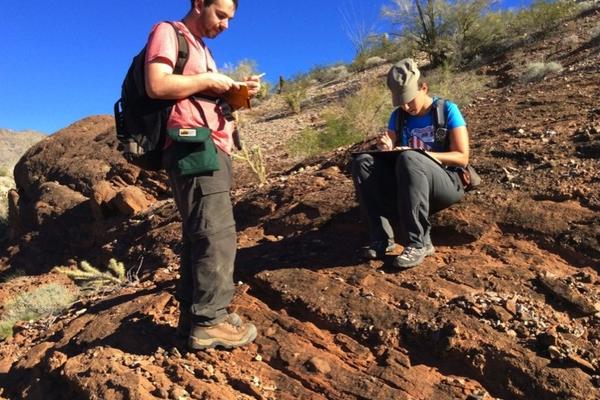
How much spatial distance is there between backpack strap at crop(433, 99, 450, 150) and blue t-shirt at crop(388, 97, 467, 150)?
2 cm

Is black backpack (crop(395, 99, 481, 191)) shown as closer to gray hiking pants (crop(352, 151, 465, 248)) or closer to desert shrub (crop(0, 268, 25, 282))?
gray hiking pants (crop(352, 151, 465, 248))

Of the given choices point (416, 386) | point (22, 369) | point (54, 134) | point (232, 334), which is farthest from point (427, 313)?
point (54, 134)

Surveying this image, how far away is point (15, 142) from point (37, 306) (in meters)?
33.5

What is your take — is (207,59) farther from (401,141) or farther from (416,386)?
(416,386)

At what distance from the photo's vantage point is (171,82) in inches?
103

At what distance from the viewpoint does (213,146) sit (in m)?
2.78

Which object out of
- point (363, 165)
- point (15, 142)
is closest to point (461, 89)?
point (363, 165)

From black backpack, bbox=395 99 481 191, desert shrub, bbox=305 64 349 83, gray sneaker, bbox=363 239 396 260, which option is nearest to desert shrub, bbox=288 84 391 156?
black backpack, bbox=395 99 481 191

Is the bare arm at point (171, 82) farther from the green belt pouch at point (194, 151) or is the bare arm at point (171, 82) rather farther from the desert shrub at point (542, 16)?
the desert shrub at point (542, 16)

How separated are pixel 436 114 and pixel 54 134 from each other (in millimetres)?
9482

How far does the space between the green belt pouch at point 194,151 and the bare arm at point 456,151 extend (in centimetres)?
153

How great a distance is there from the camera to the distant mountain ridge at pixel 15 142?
103 feet

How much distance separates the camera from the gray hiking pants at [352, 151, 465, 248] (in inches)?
132

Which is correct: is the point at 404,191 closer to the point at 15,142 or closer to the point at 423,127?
the point at 423,127
